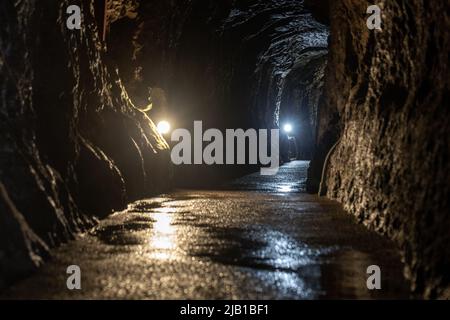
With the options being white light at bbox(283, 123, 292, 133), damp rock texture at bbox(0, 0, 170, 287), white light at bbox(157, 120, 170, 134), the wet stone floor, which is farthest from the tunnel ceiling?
white light at bbox(283, 123, 292, 133)

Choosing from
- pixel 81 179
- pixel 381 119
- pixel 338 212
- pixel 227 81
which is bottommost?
pixel 338 212

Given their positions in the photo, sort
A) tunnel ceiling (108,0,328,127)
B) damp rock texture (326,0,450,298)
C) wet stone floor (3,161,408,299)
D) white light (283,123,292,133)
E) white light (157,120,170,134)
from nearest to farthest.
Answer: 1. wet stone floor (3,161,408,299)
2. damp rock texture (326,0,450,298)
3. tunnel ceiling (108,0,328,127)
4. white light (157,120,170,134)
5. white light (283,123,292,133)

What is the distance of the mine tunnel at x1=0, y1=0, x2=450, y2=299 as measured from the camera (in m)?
3.50

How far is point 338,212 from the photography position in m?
7.18

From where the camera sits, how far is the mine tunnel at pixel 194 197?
11.5ft

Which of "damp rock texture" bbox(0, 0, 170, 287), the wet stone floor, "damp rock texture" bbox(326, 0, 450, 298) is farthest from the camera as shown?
"damp rock texture" bbox(0, 0, 170, 287)

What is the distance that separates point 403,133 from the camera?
490 cm

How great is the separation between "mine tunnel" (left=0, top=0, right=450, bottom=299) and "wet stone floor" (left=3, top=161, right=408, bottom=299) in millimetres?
18

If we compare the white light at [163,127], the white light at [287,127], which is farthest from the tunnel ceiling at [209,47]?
the white light at [287,127]

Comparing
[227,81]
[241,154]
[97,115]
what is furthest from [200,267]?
[241,154]

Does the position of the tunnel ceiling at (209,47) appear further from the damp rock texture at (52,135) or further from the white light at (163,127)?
the damp rock texture at (52,135)

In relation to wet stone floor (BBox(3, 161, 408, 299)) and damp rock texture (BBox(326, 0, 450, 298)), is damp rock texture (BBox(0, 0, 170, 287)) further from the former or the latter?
damp rock texture (BBox(326, 0, 450, 298))

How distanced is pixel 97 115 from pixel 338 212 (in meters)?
3.81
